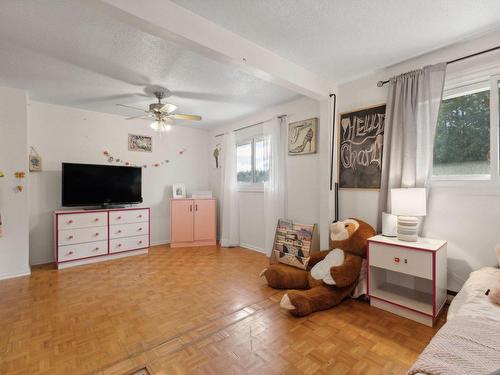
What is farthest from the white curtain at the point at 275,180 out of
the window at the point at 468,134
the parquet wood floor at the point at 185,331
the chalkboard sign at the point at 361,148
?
the window at the point at 468,134

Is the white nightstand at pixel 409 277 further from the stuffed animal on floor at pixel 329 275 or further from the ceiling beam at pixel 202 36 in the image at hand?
the ceiling beam at pixel 202 36

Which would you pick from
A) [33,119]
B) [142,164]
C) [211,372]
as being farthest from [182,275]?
[33,119]

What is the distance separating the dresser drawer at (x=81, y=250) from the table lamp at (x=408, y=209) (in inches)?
154

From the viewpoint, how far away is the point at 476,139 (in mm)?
2184

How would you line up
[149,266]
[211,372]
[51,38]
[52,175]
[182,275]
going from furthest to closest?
[52,175] < [149,266] < [182,275] < [51,38] < [211,372]

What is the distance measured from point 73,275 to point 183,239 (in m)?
1.74

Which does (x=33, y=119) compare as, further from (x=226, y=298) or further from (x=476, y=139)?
(x=476, y=139)

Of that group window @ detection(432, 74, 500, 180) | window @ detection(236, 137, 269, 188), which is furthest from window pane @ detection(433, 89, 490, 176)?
window @ detection(236, 137, 269, 188)

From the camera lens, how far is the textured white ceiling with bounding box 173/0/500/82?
5.66 ft

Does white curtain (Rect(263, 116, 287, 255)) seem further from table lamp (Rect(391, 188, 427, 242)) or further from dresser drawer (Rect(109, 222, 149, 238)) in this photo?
dresser drawer (Rect(109, 222, 149, 238))

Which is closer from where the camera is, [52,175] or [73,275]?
[73,275]

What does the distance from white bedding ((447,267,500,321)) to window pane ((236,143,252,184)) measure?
3322 millimetres

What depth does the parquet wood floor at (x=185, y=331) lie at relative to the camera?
5.16 ft

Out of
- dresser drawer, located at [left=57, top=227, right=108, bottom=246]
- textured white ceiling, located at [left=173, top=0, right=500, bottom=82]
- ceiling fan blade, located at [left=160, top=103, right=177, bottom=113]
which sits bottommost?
dresser drawer, located at [left=57, top=227, right=108, bottom=246]
